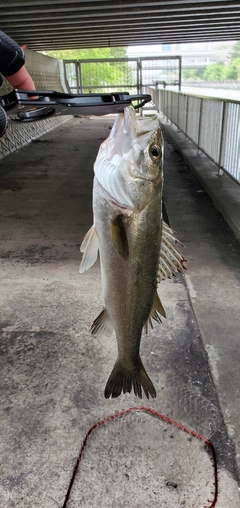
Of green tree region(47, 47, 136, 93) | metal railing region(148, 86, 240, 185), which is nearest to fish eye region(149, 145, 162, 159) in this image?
metal railing region(148, 86, 240, 185)

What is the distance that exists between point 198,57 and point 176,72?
8565 centimetres

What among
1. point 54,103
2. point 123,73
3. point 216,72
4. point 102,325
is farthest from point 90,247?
point 216,72

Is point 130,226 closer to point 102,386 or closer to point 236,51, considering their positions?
point 102,386

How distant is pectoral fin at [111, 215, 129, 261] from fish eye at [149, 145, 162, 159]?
10.6 inches

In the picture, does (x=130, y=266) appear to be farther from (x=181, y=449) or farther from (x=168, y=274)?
(x=181, y=449)

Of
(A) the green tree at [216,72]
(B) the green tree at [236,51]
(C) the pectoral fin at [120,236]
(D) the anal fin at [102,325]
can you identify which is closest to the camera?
(C) the pectoral fin at [120,236]

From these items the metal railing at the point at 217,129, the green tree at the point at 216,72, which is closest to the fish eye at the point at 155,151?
the metal railing at the point at 217,129

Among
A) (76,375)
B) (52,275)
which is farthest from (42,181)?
(76,375)

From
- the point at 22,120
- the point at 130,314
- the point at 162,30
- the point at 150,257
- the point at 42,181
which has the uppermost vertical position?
the point at 162,30

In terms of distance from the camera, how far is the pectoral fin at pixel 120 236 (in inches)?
67.5

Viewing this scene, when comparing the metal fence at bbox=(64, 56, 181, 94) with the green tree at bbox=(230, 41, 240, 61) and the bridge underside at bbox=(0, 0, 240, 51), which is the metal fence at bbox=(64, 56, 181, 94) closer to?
the bridge underside at bbox=(0, 0, 240, 51)

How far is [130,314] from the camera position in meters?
2.05

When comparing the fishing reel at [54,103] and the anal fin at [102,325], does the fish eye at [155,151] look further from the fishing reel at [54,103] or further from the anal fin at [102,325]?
the anal fin at [102,325]

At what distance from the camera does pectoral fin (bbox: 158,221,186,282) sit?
6.21 feet
